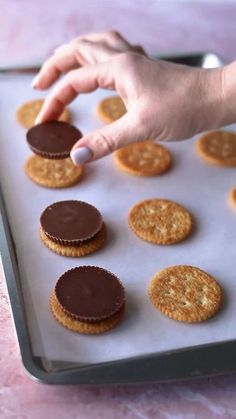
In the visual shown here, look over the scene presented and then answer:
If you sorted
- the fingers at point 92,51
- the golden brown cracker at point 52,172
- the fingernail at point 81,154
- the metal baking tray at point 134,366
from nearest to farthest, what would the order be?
the metal baking tray at point 134,366 < the fingernail at point 81,154 < the golden brown cracker at point 52,172 < the fingers at point 92,51

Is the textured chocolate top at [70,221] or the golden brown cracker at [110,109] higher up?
the golden brown cracker at [110,109]

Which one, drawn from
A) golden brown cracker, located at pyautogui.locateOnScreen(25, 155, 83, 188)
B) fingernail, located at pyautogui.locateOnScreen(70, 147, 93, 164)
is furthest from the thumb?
golden brown cracker, located at pyautogui.locateOnScreen(25, 155, 83, 188)

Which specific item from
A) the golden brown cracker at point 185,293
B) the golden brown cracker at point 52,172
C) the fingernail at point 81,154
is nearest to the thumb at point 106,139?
the fingernail at point 81,154

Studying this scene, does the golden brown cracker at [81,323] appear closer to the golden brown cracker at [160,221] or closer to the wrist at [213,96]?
the golden brown cracker at [160,221]

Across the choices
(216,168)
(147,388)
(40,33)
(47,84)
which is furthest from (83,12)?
(147,388)

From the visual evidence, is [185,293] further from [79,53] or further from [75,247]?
[79,53]

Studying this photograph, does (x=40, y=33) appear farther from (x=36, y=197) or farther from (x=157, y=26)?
(x=36, y=197)

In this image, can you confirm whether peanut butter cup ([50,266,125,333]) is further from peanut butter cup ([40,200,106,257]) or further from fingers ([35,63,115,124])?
fingers ([35,63,115,124])
